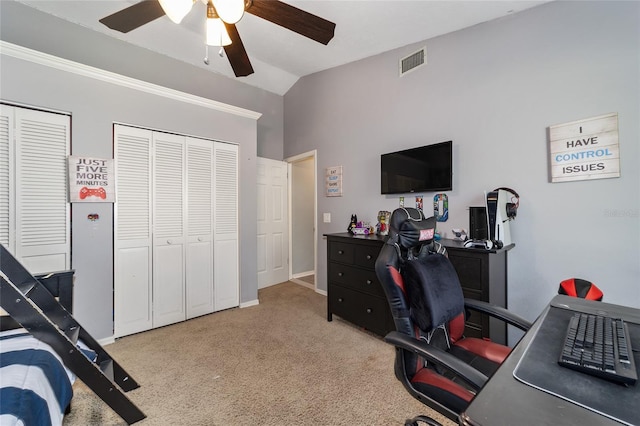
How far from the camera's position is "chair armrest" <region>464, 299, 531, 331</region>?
4.01 ft

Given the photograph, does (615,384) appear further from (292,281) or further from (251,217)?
(292,281)

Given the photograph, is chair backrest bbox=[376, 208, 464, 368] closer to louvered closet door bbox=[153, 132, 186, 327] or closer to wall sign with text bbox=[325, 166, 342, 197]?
wall sign with text bbox=[325, 166, 342, 197]

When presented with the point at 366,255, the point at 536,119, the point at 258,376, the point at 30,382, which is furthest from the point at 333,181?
the point at 30,382

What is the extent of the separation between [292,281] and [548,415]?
414 centimetres

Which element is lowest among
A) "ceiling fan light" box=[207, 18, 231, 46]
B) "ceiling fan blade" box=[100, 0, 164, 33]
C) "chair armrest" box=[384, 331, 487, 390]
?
"chair armrest" box=[384, 331, 487, 390]

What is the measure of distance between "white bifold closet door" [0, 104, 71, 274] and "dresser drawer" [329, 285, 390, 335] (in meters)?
2.52

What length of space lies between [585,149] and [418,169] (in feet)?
3.95

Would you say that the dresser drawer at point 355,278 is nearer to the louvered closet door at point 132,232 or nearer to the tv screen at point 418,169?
the tv screen at point 418,169

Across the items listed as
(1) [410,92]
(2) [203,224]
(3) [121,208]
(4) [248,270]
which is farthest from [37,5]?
(1) [410,92]

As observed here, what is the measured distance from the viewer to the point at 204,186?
10.0ft

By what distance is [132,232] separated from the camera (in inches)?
102

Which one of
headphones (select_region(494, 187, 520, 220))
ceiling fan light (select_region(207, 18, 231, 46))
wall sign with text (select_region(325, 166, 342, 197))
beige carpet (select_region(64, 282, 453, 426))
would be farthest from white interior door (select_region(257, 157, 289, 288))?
headphones (select_region(494, 187, 520, 220))

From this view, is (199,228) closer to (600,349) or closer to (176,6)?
(176,6)

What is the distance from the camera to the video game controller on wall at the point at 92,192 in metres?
2.31
